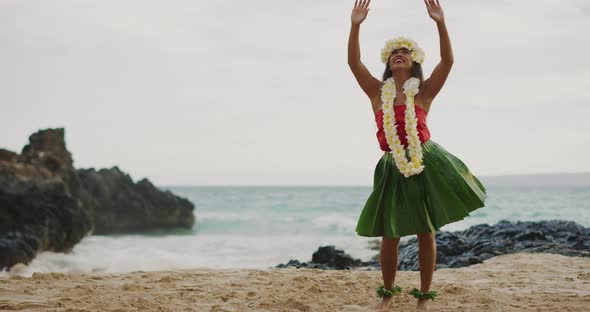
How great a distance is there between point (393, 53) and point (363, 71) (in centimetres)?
27

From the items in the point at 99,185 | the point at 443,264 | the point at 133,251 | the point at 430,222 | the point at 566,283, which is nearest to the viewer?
the point at 430,222

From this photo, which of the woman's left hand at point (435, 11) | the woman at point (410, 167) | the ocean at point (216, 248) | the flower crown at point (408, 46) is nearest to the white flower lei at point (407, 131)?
the woman at point (410, 167)

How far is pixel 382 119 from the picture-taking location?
404 centimetres

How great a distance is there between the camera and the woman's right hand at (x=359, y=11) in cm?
413

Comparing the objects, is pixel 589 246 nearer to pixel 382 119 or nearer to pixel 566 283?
pixel 566 283

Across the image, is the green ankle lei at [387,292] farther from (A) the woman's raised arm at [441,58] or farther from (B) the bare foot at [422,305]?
(A) the woman's raised arm at [441,58]

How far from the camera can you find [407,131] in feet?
12.8

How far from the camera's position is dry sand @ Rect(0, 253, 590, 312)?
423 cm

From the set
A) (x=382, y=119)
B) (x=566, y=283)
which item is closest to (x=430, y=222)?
(x=382, y=119)

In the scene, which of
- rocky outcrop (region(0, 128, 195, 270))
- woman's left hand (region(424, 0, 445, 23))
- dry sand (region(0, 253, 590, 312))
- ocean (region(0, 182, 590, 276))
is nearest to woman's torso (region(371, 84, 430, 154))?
woman's left hand (region(424, 0, 445, 23))

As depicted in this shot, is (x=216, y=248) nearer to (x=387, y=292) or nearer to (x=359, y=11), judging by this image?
(x=387, y=292)

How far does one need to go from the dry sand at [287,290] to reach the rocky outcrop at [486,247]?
175 centimetres

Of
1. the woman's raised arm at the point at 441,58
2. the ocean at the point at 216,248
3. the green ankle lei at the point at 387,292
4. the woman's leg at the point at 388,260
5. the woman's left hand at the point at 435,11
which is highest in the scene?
the woman's left hand at the point at 435,11

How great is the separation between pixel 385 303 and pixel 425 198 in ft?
2.92
